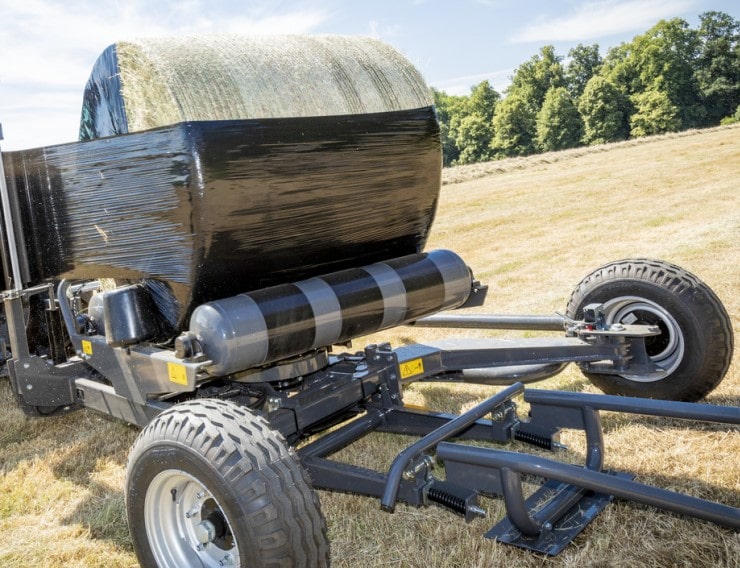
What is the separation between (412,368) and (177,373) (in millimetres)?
1419

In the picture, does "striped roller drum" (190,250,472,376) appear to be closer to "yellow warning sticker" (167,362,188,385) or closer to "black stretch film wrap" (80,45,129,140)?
"yellow warning sticker" (167,362,188,385)

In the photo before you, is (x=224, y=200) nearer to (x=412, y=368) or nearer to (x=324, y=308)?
(x=324, y=308)

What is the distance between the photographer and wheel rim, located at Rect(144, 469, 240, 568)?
3043mm

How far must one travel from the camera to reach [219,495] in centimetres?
275

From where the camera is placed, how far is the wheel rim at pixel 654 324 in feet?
14.8

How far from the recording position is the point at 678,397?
4.51m

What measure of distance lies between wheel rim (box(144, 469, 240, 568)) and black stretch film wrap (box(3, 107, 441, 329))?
821mm

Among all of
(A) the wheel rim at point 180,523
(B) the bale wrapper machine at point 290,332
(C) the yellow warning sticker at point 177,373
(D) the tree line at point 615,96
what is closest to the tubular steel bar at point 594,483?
(B) the bale wrapper machine at point 290,332

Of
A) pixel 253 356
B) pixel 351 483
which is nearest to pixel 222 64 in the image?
pixel 253 356

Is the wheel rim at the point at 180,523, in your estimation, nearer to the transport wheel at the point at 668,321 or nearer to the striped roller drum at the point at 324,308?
the striped roller drum at the point at 324,308

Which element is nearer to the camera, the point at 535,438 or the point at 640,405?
→ the point at 640,405

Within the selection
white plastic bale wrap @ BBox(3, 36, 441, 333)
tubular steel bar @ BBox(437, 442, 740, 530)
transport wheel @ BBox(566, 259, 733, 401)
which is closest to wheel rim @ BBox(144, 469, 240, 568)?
white plastic bale wrap @ BBox(3, 36, 441, 333)

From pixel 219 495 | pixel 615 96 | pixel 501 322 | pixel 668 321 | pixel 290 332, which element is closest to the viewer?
pixel 219 495

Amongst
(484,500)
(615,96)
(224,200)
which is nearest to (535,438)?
(484,500)
